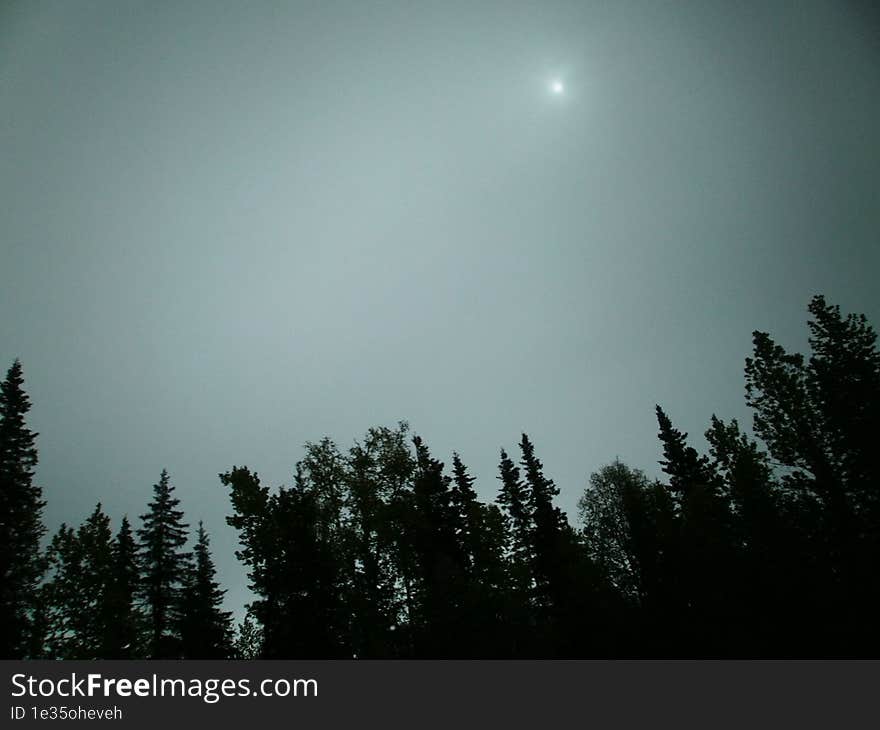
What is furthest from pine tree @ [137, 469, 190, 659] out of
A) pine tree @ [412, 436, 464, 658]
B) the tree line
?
pine tree @ [412, 436, 464, 658]

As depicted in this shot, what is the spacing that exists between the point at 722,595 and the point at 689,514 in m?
3.57

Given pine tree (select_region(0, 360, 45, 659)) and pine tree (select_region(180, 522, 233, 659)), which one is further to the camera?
pine tree (select_region(180, 522, 233, 659))

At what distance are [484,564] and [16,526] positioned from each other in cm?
2329

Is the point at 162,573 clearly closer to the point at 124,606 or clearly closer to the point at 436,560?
the point at 124,606

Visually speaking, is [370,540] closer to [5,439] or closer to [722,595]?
[722,595]

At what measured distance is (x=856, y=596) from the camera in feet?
50.9

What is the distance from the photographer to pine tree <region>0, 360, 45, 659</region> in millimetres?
19141

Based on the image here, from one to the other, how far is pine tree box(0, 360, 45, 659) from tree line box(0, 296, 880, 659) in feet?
0.30

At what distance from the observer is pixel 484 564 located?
73.8 ft

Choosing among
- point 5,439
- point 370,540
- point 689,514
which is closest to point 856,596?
point 689,514

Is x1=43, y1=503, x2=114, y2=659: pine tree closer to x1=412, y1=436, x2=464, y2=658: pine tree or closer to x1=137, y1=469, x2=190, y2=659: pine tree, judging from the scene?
x1=137, y1=469, x2=190, y2=659: pine tree

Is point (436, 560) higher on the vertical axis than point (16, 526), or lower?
lower

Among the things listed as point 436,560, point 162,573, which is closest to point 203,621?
point 162,573

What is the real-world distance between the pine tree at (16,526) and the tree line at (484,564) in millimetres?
92
